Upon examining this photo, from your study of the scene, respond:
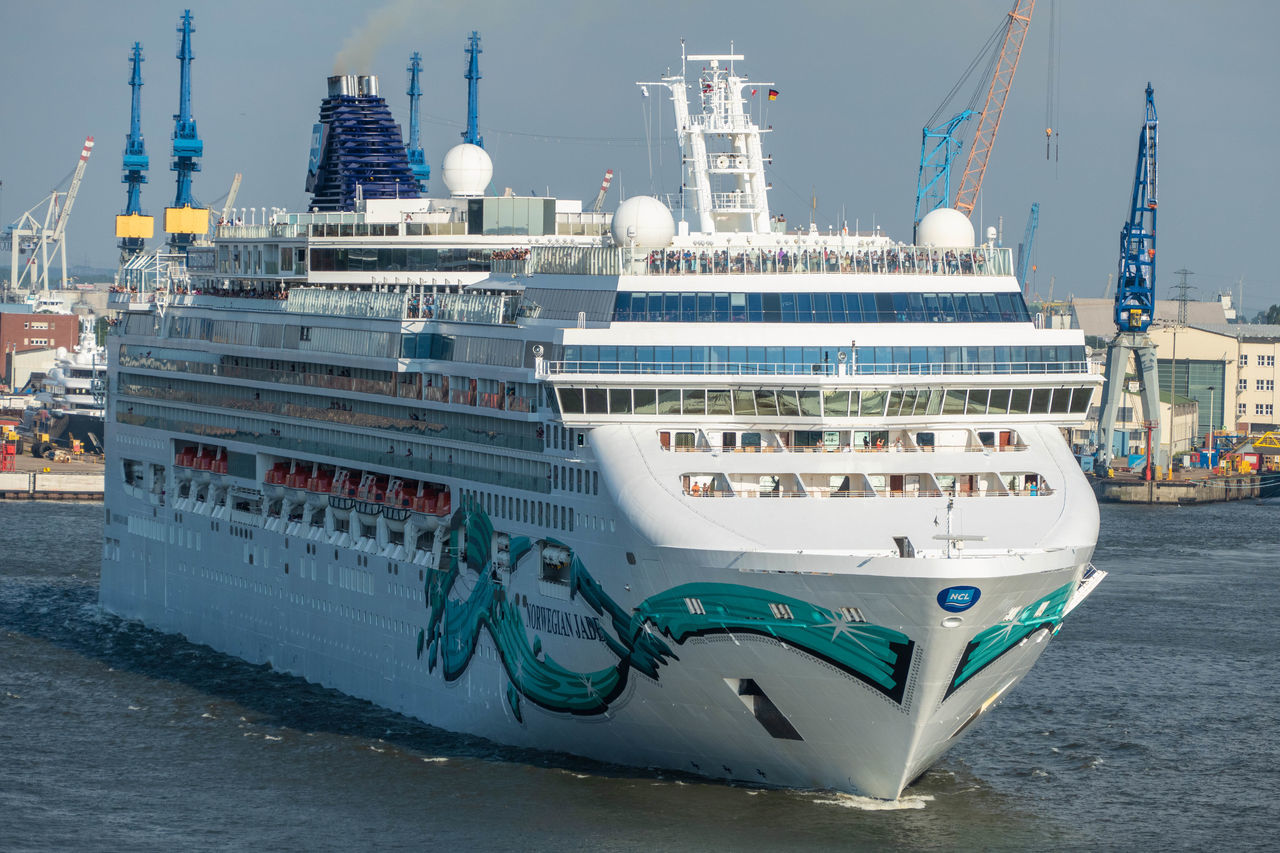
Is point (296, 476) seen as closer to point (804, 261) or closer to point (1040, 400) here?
point (804, 261)

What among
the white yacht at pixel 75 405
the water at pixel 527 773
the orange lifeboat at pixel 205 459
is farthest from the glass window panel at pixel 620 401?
the white yacht at pixel 75 405

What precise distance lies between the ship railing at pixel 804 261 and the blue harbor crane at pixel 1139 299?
305ft

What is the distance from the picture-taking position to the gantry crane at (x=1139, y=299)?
134 metres

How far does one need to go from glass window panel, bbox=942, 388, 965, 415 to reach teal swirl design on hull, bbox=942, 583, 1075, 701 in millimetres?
4020

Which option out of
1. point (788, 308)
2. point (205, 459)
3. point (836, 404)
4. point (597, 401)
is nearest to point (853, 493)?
point (836, 404)

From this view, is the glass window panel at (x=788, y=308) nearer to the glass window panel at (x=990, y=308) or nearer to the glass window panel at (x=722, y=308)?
the glass window panel at (x=722, y=308)

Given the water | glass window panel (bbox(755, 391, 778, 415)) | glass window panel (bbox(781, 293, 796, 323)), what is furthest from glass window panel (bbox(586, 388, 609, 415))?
the water

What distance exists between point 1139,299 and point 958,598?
335ft

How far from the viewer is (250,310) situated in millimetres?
56875

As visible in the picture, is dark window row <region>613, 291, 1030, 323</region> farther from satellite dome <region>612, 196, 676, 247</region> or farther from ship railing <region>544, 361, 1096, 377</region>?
satellite dome <region>612, 196, 676, 247</region>

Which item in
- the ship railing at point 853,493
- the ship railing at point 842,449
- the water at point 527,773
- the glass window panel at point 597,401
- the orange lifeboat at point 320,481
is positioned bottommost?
the water at point 527,773

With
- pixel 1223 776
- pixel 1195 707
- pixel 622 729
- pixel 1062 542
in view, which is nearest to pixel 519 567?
pixel 622 729

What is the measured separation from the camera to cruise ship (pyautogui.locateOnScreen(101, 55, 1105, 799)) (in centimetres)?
3778

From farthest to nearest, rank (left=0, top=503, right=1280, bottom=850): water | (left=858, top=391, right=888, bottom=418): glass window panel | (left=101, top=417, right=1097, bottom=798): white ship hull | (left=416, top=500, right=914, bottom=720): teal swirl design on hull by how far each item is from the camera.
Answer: (left=858, top=391, right=888, bottom=418): glass window panel → (left=0, top=503, right=1280, bottom=850): water → (left=416, top=500, right=914, bottom=720): teal swirl design on hull → (left=101, top=417, right=1097, bottom=798): white ship hull
